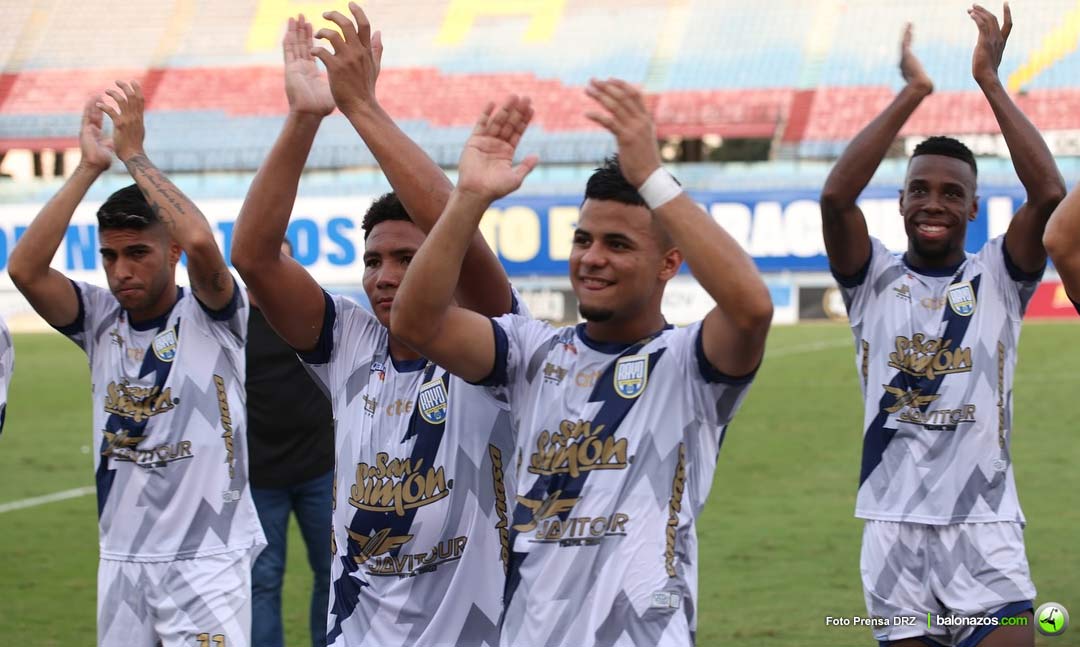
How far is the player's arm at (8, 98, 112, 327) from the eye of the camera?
5020 mm

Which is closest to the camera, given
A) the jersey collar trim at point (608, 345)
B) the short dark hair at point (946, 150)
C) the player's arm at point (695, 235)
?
the player's arm at point (695, 235)

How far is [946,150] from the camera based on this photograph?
497 centimetres

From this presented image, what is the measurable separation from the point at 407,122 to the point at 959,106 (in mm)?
13449

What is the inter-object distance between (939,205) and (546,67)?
31.8 m

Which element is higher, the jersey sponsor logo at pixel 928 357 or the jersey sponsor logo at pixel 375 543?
the jersey sponsor logo at pixel 928 357

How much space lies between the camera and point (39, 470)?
511 inches

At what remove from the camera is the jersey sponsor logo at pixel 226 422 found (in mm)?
5008

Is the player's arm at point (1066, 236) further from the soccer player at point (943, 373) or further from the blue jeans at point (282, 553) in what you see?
the blue jeans at point (282, 553)

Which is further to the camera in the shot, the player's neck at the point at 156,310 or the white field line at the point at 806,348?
the white field line at the point at 806,348

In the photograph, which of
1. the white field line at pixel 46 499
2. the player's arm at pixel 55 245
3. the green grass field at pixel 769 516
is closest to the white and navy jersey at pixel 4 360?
the player's arm at pixel 55 245

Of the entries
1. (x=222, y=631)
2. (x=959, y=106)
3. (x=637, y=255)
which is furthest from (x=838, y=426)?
(x=959, y=106)

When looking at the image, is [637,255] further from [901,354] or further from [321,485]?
[321,485]

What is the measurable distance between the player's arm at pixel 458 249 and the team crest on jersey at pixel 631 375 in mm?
359

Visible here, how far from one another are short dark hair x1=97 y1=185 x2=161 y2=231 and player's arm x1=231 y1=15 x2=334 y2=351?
3.89ft
